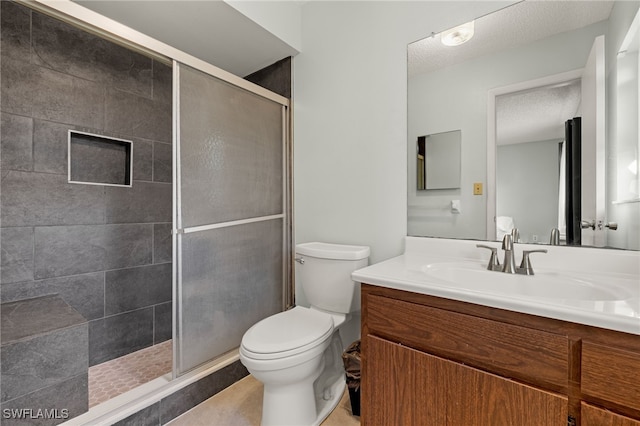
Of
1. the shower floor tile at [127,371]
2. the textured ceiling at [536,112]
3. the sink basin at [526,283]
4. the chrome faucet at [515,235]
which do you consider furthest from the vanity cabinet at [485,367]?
the shower floor tile at [127,371]

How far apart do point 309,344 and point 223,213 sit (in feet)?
2.90

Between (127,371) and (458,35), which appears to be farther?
(127,371)

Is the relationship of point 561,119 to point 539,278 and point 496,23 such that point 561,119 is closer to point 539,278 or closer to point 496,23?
point 496,23

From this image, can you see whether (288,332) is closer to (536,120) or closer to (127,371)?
(127,371)

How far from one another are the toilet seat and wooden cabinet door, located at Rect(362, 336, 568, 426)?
0.30 m

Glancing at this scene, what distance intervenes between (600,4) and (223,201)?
192 cm

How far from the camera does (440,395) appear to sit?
92cm

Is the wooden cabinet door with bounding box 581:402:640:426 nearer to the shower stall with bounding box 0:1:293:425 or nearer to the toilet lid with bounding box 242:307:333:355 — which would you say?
the toilet lid with bounding box 242:307:333:355

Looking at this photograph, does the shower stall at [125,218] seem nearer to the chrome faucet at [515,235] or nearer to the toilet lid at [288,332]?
the toilet lid at [288,332]

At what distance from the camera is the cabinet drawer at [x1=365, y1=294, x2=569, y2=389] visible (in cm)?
76

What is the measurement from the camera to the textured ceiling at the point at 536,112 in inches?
46.9

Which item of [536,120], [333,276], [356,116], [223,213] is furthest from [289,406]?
[536,120]

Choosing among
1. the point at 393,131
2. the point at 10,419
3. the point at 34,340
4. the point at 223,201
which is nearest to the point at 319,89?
the point at 393,131

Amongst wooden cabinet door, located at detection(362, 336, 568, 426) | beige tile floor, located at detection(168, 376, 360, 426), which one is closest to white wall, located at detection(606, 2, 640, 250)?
wooden cabinet door, located at detection(362, 336, 568, 426)
